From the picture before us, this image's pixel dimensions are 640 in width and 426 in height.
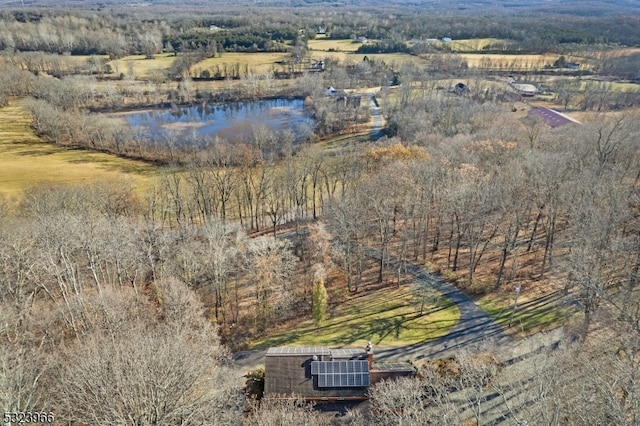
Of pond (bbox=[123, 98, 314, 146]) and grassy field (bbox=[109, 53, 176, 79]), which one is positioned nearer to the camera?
pond (bbox=[123, 98, 314, 146])

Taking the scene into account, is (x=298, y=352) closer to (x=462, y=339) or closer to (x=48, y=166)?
(x=462, y=339)

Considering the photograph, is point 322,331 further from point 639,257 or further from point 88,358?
point 639,257

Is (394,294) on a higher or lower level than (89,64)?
lower

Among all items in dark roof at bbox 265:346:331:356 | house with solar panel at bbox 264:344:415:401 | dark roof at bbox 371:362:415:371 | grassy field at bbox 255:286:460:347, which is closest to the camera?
house with solar panel at bbox 264:344:415:401

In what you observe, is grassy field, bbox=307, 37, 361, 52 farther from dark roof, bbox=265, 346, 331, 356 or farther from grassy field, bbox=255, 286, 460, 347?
dark roof, bbox=265, 346, 331, 356

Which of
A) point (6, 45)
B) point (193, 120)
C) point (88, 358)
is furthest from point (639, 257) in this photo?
point (6, 45)

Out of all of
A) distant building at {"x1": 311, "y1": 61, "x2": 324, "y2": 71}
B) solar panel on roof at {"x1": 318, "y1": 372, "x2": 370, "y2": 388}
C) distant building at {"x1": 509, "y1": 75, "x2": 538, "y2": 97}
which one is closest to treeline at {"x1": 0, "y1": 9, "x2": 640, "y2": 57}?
distant building at {"x1": 311, "y1": 61, "x2": 324, "y2": 71}
